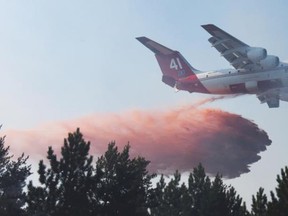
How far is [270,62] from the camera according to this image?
57.2 metres

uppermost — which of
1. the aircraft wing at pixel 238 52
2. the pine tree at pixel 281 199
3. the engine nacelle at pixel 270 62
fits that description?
the aircraft wing at pixel 238 52

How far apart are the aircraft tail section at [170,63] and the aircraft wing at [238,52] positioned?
806 cm

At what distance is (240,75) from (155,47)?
15445 mm

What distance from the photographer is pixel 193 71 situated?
67562 mm

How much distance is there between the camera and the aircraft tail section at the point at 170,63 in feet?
216

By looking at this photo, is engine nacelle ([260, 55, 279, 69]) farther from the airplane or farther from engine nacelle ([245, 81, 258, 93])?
engine nacelle ([245, 81, 258, 93])

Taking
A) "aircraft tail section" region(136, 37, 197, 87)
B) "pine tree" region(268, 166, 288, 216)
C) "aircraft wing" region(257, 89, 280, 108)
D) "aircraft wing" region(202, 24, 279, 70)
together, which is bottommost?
"pine tree" region(268, 166, 288, 216)

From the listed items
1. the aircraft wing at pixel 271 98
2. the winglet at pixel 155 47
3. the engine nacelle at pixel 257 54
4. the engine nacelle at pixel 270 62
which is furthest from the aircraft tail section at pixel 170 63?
the engine nacelle at pixel 270 62

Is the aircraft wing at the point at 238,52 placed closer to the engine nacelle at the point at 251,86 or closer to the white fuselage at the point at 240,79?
the white fuselage at the point at 240,79

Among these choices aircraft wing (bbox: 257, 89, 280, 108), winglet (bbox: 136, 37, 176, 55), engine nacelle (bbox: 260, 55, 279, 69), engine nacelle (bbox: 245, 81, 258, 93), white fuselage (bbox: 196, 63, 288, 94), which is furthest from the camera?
winglet (bbox: 136, 37, 176, 55)

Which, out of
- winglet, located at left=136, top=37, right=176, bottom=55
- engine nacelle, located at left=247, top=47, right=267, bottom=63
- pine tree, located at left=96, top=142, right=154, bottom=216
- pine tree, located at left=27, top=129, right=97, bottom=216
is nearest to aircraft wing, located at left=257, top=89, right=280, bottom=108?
engine nacelle, located at left=247, top=47, right=267, bottom=63

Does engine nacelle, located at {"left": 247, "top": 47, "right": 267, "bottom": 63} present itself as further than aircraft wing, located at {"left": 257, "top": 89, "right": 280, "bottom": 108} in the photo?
No

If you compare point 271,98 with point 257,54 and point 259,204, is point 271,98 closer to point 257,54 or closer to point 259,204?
point 257,54

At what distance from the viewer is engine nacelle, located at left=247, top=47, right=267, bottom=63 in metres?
56.4
